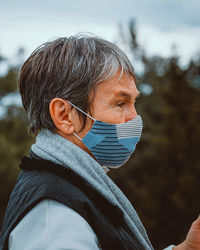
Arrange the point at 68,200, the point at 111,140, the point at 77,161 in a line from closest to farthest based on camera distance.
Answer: the point at 68,200, the point at 77,161, the point at 111,140

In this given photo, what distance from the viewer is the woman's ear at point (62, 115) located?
5.77ft

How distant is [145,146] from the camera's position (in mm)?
23750

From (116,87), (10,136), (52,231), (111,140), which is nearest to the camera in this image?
(52,231)

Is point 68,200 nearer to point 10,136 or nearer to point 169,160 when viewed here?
point 169,160

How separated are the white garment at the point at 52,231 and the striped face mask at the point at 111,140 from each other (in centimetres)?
55

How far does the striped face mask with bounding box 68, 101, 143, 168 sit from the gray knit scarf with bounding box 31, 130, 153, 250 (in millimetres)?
123

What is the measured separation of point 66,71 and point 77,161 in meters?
0.46

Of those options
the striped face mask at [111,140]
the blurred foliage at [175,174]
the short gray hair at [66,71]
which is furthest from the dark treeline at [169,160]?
the short gray hair at [66,71]

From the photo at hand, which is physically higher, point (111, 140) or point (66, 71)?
point (66, 71)

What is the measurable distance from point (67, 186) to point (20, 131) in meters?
19.0

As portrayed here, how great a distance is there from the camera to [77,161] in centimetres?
170

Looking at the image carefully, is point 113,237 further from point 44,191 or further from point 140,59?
point 140,59

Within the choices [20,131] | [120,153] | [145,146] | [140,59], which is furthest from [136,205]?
[120,153]

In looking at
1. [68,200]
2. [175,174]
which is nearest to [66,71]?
[68,200]
